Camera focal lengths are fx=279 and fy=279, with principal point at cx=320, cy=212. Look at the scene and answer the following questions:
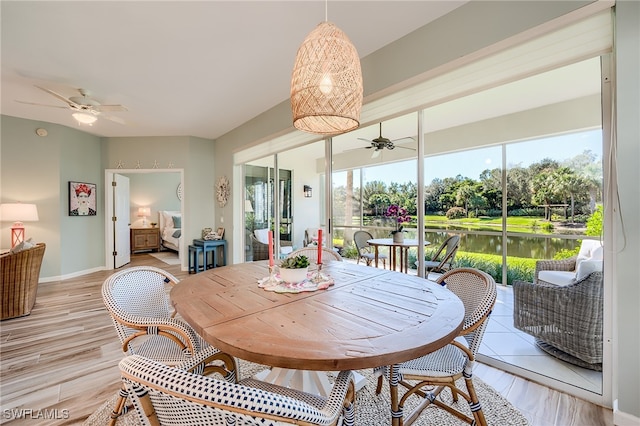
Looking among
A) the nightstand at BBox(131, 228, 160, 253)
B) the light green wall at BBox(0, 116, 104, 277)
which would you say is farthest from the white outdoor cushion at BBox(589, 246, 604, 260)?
the nightstand at BBox(131, 228, 160, 253)

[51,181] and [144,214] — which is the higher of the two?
[51,181]

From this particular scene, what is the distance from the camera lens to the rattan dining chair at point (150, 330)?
1456 millimetres

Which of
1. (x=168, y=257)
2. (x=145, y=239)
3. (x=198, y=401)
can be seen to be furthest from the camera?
(x=145, y=239)

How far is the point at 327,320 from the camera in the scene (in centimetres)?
118

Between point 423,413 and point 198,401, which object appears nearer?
point 198,401

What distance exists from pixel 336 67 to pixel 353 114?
0.26 m

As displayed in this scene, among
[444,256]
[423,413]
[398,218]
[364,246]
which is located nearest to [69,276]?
[364,246]

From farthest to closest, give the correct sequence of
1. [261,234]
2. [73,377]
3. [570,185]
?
[261,234]
[570,185]
[73,377]

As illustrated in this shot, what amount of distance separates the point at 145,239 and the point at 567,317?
9397mm

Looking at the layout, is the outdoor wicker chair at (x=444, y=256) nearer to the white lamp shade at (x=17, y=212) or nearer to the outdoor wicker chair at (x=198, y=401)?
the outdoor wicker chair at (x=198, y=401)

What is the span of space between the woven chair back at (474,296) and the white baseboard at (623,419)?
36.8 inches

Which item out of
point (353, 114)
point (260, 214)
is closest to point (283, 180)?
point (260, 214)

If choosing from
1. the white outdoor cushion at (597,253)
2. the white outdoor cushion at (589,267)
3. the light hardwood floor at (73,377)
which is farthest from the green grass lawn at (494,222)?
the light hardwood floor at (73,377)

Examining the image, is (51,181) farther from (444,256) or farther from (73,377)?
(444,256)
